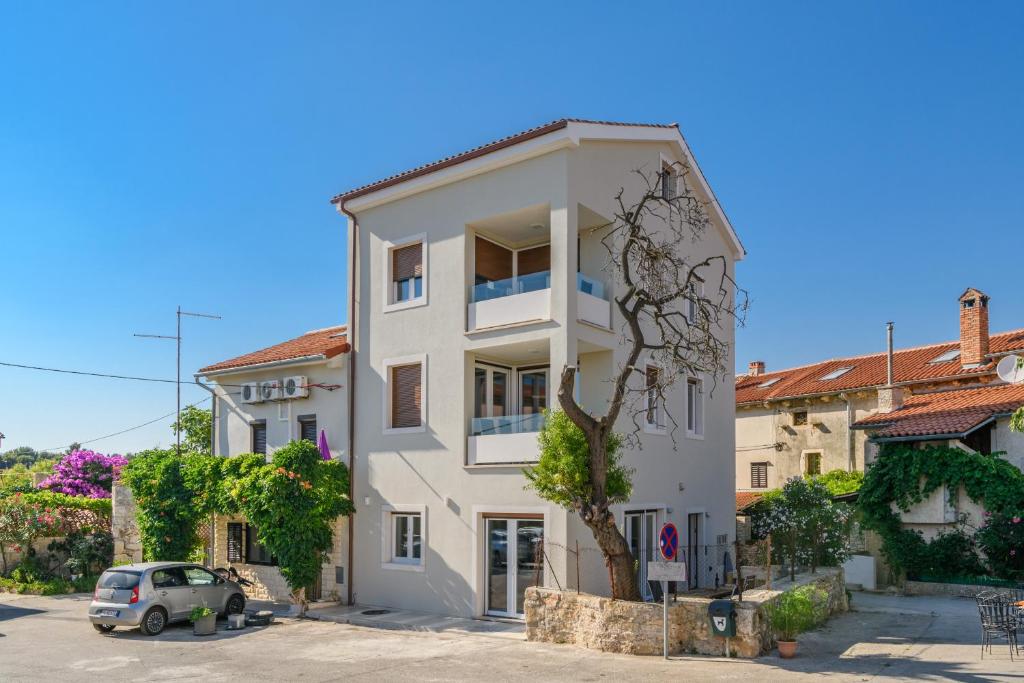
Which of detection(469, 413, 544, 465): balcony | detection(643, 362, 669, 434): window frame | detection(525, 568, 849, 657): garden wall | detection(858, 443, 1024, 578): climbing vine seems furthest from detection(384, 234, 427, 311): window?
detection(858, 443, 1024, 578): climbing vine

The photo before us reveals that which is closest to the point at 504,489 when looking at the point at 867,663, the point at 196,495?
the point at 867,663

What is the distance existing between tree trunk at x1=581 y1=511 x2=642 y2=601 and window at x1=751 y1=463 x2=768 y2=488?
20.7m

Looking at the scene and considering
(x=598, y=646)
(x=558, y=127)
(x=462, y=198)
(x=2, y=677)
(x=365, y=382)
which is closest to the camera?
(x=2, y=677)

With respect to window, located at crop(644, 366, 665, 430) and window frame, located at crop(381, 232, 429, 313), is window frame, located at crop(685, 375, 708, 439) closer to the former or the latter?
Result: window, located at crop(644, 366, 665, 430)

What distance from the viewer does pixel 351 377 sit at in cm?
2055

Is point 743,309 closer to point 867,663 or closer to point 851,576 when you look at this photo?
point 867,663

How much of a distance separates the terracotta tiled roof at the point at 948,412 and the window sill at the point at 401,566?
1312 cm

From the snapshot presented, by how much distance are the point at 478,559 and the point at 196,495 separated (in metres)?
8.20

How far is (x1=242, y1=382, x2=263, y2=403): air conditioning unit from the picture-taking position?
22.5 meters

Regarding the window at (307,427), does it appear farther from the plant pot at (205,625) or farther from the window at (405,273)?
the plant pot at (205,625)

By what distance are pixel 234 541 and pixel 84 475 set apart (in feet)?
41.7

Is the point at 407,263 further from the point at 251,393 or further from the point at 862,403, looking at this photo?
the point at 862,403

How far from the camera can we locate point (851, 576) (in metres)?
23.4

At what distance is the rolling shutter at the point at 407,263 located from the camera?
64.4ft
